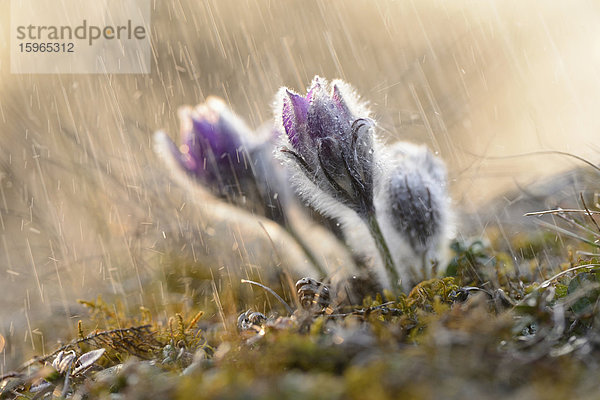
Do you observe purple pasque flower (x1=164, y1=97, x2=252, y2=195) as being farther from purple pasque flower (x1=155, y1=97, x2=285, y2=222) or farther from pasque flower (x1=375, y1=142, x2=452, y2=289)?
pasque flower (x1=375, y1=142, x2=452, y2=289)

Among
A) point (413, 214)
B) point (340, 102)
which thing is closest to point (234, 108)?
point (413, 214)

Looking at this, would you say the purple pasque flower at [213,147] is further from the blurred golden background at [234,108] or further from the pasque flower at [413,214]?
the pasque flower at [413,214]

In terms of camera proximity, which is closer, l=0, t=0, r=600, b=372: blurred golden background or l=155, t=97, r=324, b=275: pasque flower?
l=155, t=97, r=324, b=275: pasque flower

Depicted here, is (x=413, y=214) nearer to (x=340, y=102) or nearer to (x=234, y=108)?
(x=340, y=102)
